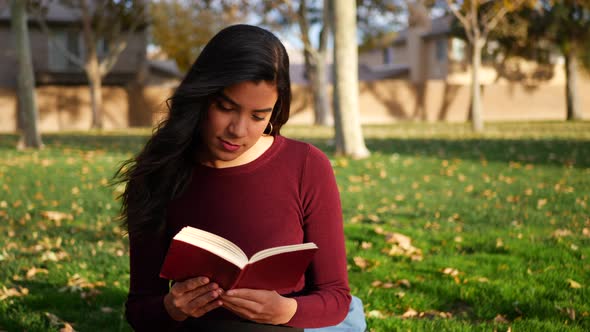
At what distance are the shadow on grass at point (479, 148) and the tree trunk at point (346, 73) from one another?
944mm

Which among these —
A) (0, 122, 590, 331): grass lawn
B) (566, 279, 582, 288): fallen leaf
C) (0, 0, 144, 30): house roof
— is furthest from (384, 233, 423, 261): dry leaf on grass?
(0, 0, 144, 30): house roof

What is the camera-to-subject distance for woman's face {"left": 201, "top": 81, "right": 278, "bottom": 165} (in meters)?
2.27

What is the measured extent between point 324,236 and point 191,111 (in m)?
0.69

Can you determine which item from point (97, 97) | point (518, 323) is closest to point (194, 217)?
point (518, 323)

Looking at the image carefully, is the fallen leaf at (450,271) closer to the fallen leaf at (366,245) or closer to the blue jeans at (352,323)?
the fallen leaf at (366,245)

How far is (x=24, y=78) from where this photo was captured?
16938mm

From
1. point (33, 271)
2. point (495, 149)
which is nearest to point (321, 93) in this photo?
point (495, 149)

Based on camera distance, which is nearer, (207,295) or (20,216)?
(207,295)

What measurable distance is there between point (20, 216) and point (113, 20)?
25199mm

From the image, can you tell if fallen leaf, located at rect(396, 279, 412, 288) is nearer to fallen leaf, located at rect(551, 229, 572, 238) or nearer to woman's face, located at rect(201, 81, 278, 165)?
fallen leaf, located at rect(551, 229, 572, 238)

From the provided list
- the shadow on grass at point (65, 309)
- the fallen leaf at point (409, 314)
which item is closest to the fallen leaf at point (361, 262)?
the fallen leaf at point (409, 314)

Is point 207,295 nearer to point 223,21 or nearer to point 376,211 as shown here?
point 376,211

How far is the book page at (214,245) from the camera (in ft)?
6.12

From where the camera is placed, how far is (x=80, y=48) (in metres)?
38.0
